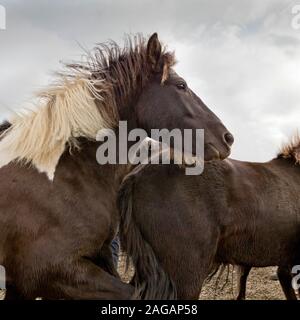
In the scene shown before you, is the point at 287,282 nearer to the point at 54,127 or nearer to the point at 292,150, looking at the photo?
the point at 292,150

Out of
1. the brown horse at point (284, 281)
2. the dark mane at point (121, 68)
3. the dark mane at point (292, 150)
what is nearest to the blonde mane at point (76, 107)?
the dark mane at point (121, 68)

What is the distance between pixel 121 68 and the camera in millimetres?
4316

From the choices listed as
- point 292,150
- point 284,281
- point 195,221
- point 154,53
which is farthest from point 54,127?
point 284,281

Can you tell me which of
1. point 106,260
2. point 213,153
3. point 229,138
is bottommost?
point 106,260

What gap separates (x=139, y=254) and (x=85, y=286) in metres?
1.01

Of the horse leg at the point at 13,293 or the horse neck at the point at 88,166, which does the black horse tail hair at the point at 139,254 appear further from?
the horse leg at the point at 13,293

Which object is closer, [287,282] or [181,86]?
[181,86]

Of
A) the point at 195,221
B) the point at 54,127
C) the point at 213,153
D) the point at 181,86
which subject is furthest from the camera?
the point at 195,221

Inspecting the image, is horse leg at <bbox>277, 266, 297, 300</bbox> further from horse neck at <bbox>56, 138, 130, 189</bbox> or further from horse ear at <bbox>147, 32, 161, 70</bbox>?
horse ear at <bbox>147, 32, 161, 70</bbox>

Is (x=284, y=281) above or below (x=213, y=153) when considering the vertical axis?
below

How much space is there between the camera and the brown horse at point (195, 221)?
4668 millimetres

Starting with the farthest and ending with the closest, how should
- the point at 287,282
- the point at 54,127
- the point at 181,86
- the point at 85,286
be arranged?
the point at 287,282 < the point at 181,86 < the point at 54,127 < the point at 85,286

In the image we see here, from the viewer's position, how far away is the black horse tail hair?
4562 mm

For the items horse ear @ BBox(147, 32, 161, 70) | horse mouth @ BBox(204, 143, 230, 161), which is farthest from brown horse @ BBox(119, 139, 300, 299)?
horse ear @ BBox(147, 32, 161, 70)
